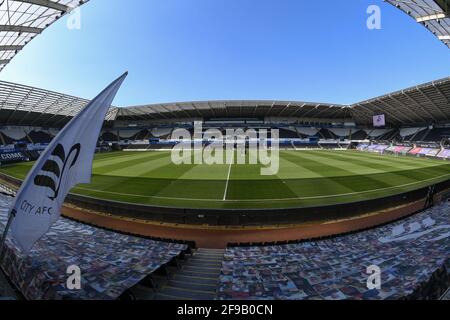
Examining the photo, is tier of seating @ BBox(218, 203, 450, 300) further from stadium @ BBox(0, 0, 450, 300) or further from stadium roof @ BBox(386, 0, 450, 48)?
stadium roof @ BBox(386, 0, 450, 48)

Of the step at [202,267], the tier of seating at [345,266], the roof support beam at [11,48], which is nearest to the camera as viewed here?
the tier of seating at [345,266]

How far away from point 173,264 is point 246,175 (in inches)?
691

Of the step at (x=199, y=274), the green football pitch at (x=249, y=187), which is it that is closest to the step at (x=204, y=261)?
the step at (x=199, y=274)

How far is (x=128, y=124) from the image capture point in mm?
84438

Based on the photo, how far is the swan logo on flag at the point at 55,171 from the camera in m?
5.07

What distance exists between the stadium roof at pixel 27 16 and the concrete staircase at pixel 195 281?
1978cm

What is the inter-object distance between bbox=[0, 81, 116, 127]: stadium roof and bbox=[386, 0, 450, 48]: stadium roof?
54068 mm

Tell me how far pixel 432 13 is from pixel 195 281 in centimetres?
2382

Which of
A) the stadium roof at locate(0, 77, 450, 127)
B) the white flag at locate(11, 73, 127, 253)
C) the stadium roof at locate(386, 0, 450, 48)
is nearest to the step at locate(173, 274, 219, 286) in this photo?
the white flag at locate(11, 73, 127, 253)

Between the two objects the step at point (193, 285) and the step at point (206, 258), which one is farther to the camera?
the step at point (206, 258)

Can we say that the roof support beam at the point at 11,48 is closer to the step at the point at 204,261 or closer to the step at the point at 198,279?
the step at the point at 204,261

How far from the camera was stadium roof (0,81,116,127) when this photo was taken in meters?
42.2
